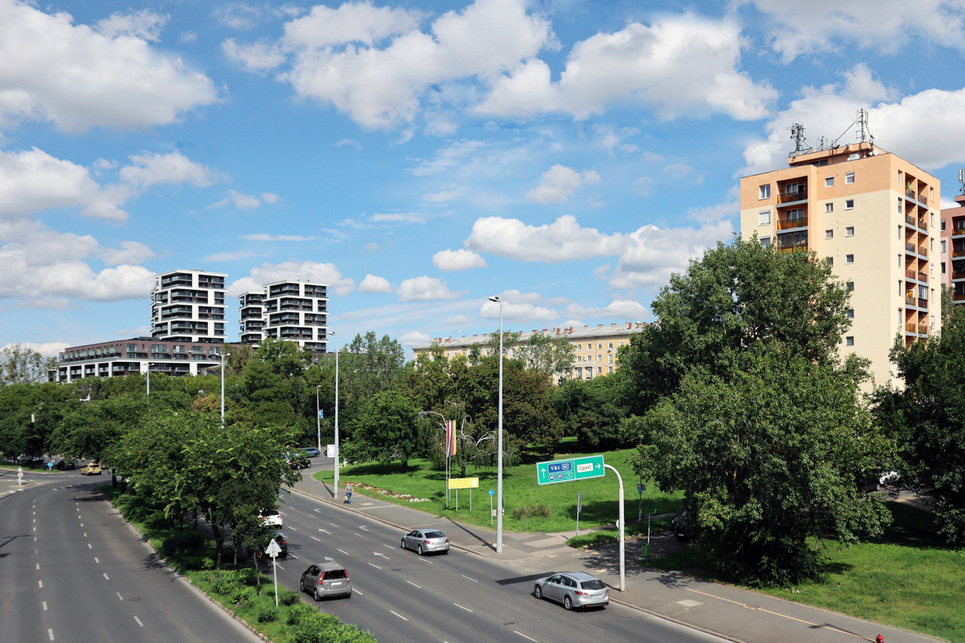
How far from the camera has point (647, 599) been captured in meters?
28.0

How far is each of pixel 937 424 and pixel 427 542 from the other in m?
28.2

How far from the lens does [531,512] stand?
4706 cm

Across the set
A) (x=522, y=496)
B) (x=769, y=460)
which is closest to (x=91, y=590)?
(x=769, y=460)

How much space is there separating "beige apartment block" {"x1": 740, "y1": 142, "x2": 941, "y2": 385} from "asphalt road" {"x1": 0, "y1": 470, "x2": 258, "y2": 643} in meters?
51.9

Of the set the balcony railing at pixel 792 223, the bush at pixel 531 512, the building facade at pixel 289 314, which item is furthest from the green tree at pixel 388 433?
the building facade at pixel 289 314

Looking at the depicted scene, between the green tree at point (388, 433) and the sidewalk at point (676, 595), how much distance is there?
28207 mm

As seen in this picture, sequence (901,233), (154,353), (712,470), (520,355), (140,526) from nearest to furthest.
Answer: (712,470)
(140,526)
(901,233)
(520,355)
(154,353)

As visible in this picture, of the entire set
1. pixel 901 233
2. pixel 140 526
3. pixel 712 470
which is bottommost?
pixel 140 526

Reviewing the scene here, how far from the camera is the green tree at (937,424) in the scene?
33.5m

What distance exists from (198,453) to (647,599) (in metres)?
21.1

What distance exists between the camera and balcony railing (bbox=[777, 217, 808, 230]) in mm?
62750

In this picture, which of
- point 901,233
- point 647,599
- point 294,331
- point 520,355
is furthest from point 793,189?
point 294,331

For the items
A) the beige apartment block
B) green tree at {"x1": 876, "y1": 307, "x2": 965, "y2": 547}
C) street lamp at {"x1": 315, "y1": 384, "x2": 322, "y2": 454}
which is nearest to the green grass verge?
green tree at {"x1": 876, "y1": 307, "x2": 965, "y2": 547}

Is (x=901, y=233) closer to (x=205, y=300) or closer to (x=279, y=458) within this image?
(x=279, y=458)
